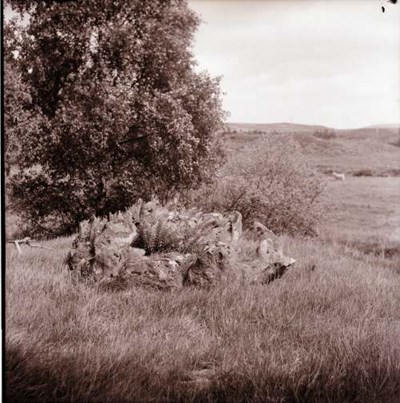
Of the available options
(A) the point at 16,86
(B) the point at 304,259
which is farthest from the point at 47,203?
(B) the point at 304,259

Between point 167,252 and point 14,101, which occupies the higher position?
point 14,101

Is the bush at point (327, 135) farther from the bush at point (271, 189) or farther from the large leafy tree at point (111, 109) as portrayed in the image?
the large leafy tree at point (111, 109)

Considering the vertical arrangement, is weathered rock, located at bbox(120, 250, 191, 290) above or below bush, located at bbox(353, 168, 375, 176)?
below

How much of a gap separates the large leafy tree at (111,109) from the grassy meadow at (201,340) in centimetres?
510

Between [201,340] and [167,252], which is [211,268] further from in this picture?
[201,340]

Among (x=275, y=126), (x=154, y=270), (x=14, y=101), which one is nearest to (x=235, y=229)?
(x=154, y=270)

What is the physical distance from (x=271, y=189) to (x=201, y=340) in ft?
35.8

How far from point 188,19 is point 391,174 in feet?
52.1

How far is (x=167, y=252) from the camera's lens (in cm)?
731

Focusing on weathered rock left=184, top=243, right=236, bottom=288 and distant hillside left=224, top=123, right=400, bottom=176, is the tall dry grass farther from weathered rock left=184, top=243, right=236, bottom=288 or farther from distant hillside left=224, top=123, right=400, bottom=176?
distant hillside left=224, top=123, right=400, bottom=176

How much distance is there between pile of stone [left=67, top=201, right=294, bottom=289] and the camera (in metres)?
6.54

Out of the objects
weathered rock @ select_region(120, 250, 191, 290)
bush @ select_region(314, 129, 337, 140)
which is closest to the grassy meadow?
weathered rock @ select_region(120, 250, 191, 290)

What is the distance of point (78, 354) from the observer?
164 inches

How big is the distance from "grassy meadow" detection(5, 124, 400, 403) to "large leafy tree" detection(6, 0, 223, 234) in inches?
201
